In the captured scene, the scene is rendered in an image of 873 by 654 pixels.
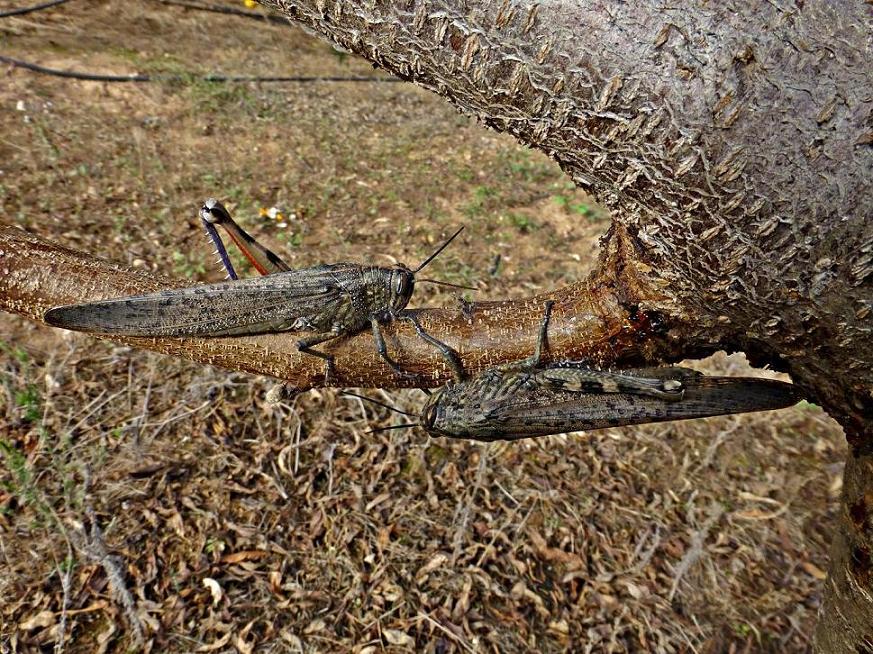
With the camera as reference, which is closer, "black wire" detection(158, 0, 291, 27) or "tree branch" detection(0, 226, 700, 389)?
"tree branch" detection(0, 226, 700, 389)

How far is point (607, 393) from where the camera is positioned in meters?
1.23

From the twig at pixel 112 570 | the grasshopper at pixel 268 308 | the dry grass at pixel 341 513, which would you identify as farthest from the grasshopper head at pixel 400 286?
the twig at pixel 112 570

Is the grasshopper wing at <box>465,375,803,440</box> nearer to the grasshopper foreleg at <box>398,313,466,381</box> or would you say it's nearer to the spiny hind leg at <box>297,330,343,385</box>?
the grasshopper foreleg at <box>398,313,466,381</box>

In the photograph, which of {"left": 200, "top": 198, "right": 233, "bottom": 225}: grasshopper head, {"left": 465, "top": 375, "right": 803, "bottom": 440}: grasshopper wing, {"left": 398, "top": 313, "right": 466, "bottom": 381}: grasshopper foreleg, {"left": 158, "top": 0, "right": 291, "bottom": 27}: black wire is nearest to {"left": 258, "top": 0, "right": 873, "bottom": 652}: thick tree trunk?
{"left": 465, "top": 375, "right": 803, "bottom": 440}: grasshopper wing

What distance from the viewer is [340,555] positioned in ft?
8.44

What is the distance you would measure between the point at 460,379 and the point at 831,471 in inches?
132

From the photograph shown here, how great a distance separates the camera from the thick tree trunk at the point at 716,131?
744mm

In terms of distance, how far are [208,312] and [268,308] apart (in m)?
0.15

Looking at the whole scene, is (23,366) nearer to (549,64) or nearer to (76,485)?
(76,485)

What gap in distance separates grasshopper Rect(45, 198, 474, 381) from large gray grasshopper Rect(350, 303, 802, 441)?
185 mm

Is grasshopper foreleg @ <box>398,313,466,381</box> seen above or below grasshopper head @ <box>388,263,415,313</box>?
above

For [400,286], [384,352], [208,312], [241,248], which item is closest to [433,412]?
[384,352]

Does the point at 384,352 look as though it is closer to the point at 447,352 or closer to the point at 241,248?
the point at 447,352

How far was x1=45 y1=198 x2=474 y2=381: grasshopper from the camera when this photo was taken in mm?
1320
